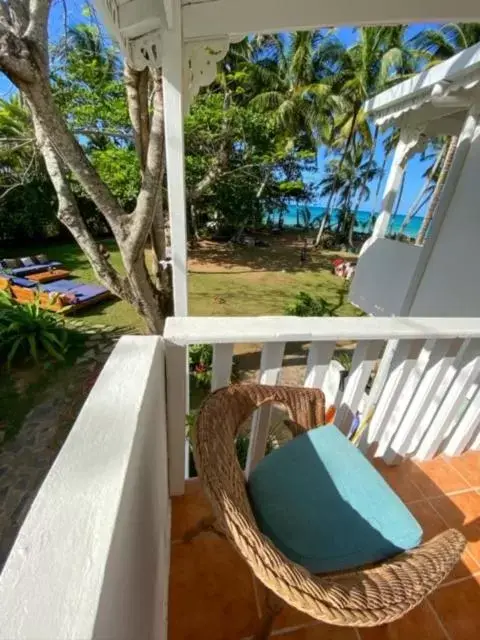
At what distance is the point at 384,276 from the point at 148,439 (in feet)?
→ 15.2

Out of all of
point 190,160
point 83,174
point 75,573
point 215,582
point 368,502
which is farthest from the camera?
point 190,160

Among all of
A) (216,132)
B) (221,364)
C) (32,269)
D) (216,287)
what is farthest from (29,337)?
(216,132)

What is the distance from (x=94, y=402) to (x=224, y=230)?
17.9m

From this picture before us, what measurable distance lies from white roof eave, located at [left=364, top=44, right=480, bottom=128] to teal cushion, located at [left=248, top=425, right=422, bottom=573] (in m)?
3.39

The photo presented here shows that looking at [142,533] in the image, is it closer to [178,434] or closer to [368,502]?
[178,434]

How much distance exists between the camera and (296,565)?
695mm

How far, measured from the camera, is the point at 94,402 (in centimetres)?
75

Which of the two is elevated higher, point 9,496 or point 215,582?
point 215,582

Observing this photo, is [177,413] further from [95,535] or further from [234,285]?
[234,285]

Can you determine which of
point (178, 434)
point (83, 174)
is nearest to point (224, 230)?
point (83, 174)

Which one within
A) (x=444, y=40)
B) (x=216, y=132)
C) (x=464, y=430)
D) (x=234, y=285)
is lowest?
(x=234, y=285)

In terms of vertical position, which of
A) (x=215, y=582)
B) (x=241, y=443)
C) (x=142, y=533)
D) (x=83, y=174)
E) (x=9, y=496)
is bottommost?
(x=9, y=496)

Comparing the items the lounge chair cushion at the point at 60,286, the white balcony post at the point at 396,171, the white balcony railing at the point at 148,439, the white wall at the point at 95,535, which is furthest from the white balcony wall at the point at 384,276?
the lounge chair cushion at the point at 60,286

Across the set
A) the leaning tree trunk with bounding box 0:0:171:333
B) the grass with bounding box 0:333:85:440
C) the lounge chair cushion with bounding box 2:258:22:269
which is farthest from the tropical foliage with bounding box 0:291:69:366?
the lounge chair cushion with bounding box 2:258:22:269
